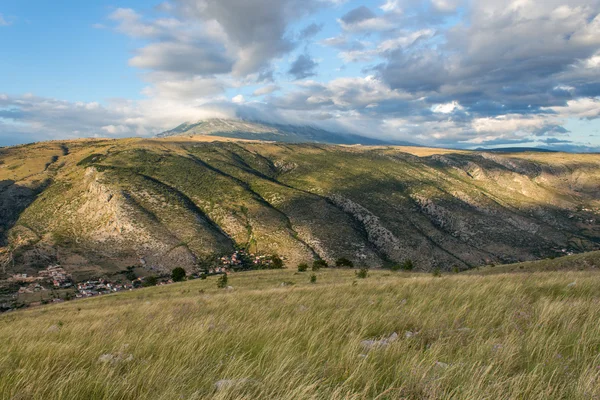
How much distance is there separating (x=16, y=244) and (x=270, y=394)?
441ft

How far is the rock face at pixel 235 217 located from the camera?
345 ft

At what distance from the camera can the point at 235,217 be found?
436 ft

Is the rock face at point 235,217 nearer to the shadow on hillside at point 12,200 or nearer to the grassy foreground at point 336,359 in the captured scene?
the shadow on hillside at point 12,200

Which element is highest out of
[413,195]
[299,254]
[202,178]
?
[202,178]

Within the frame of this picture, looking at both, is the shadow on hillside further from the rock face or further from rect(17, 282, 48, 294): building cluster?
rect(17, 282, 48, 294): building cluster

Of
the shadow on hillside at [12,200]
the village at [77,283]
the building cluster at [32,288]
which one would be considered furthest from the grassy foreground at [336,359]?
the shadow on hillside at [12,200]

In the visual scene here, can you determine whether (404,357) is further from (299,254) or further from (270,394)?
(299,254)

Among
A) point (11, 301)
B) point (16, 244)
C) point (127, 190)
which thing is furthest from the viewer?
point (127, 190)

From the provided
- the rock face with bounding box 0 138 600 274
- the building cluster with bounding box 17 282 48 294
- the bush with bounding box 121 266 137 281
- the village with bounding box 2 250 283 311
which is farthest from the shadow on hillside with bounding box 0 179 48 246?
the bush with bounding box 121 266 137 281

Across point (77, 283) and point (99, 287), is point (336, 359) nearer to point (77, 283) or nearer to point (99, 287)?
point (99, 287)

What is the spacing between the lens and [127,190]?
12962cm

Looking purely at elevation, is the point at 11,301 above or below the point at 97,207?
below

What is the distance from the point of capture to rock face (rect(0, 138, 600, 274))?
345ft

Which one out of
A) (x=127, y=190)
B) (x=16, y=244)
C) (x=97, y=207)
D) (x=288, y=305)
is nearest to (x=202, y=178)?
(x=127, y=190)
